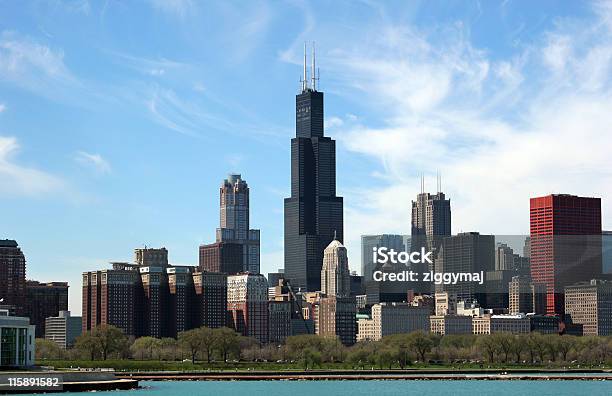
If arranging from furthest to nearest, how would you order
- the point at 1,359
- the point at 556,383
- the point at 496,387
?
1. the point at 556,383
2. the point at 496,387
3. the point at 1,359

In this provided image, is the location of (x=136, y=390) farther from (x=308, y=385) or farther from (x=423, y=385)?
(x=423, y=385)

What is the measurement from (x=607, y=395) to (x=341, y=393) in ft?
97.7

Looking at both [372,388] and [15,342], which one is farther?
[372,388]

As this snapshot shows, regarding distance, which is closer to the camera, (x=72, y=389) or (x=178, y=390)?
(x=72, y=389)

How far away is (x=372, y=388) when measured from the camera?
544 ft

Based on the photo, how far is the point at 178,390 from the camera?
157 metres

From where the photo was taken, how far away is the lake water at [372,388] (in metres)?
153

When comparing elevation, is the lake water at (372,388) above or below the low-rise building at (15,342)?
below

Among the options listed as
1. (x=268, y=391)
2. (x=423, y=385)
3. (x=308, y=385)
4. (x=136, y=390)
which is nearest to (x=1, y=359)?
(x=136, y=390)

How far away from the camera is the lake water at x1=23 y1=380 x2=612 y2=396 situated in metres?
153

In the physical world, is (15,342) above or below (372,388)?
above

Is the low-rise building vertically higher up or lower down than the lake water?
higher up

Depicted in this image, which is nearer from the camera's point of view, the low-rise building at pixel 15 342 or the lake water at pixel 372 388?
the low-rise building at pixel 15 342

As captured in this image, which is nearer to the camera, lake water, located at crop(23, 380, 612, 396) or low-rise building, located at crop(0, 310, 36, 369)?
low-rise building, located at crop(0, 310, 36, 369)
